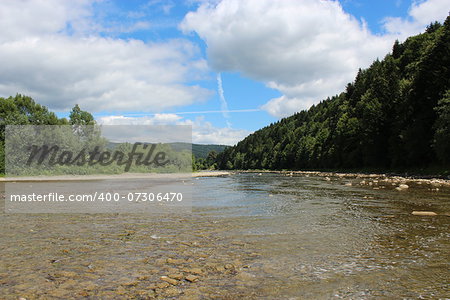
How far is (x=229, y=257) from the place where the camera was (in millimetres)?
7574

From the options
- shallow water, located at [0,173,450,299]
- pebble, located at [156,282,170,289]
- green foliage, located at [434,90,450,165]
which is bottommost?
shallow water, located at [0,173,450,299]

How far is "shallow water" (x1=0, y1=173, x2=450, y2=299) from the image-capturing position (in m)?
5.52

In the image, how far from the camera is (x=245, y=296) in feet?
17.2

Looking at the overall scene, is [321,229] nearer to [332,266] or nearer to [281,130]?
[332,266]

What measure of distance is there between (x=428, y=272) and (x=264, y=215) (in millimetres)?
8241

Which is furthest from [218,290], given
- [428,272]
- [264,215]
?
[264,215]

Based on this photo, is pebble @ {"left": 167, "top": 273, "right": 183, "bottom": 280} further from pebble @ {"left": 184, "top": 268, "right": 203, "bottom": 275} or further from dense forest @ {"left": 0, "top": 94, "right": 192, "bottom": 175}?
dense forest @ {"left": 0, "top": 94, "right": 192, "bottom": 175}

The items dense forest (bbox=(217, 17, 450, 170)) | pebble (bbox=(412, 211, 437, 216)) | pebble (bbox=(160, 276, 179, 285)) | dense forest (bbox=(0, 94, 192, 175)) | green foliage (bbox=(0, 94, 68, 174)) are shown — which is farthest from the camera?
green foliage (bbox=(0, 94, 68, 174))

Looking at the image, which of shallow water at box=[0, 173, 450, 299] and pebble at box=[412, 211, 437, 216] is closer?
shallow water at box=[0, 173, 450, 299]

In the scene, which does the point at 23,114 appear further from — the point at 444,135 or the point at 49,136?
the point at 444,135

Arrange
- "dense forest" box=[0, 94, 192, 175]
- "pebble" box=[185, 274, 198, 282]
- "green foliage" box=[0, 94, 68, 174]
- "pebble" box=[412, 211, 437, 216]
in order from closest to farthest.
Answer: "pebble" box=[185, 274, 198, 282] → "pebble" box=[412, 211, 437, 216] → "dense forest" box=[0, 94, 192, 175] → "green foliage" box=[0, 94, 68, 174]

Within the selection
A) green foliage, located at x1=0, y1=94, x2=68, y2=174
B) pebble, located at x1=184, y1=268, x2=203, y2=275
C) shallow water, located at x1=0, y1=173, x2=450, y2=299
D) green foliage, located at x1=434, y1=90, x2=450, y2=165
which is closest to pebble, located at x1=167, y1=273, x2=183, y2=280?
Answer: shallow water, located at x1=0, y1=173, x2=450, y2=299

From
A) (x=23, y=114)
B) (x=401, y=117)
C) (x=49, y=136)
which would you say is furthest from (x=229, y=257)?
(x=23, y=114)

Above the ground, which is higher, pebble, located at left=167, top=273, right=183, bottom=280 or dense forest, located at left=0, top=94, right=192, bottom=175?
dense forest, located at left=0, top=94, right=192, bottom=175
